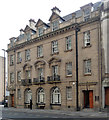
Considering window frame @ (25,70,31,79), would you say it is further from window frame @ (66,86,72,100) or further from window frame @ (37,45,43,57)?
window frame @ (66,86,72,100)

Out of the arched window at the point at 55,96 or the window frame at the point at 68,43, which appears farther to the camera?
the arched window at the point at 55,96

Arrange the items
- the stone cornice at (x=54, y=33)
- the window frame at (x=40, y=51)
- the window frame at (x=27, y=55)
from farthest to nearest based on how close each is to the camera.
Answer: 1. the window frame at (x=27, y=55)
2. the window frame at (x=40, y=51)
3. the stone cornice at (x=54, y=33)

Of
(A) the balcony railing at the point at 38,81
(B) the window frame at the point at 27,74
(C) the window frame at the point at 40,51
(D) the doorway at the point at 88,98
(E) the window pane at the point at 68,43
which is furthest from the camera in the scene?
(B) the window frame at the point at 27,74

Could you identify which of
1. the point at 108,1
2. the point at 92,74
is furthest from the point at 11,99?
the point at 108,1

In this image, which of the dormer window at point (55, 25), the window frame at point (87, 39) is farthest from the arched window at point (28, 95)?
the window frame at point (87, 39)

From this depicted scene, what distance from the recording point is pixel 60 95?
26891 mm

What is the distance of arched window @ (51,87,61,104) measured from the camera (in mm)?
27164

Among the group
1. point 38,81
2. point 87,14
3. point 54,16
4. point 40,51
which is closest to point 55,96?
point 38,81

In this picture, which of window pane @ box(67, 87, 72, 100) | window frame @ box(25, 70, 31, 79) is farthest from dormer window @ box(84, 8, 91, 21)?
window frame @ box(25, 70, 31, 79)

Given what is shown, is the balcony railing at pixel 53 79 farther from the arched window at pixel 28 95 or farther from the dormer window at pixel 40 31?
the dormer window at pixel 40 31

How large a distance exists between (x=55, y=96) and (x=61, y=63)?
16.2 ft

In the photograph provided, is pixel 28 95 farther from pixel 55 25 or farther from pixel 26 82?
pixel 55 25

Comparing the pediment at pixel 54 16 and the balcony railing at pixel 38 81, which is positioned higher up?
the pediment at pixel 54 16

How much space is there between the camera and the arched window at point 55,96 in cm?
2716
